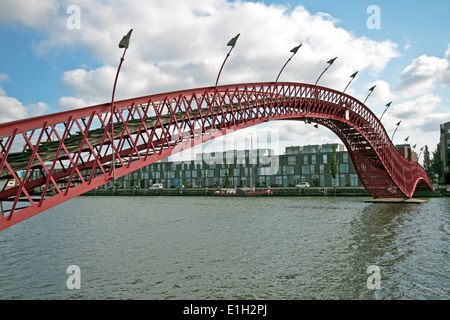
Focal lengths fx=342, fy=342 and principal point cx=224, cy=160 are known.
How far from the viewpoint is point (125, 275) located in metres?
17.0

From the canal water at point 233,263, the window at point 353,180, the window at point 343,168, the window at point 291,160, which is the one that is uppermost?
the window at point 291,160

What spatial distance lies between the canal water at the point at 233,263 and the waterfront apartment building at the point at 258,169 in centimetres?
8074

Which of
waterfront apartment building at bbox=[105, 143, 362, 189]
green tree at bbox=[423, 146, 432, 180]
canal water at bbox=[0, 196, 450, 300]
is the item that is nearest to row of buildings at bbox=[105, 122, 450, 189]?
waterfront apartment building at bbox=[105, 143, 362, 189]

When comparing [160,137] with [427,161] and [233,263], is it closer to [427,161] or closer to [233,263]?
[233,263]

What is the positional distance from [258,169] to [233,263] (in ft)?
362

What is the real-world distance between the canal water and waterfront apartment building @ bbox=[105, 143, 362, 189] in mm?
80741

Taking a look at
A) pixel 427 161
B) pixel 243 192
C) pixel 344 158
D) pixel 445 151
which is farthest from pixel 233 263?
pixel 445 151

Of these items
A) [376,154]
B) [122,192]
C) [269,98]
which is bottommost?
[122,192]

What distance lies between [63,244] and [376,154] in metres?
49.0

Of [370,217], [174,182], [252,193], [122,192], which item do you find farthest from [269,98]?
[174,182]

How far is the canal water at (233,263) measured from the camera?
48.5 ft

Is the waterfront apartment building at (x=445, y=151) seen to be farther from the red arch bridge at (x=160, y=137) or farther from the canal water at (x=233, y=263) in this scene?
the canal water at (x=233, y=263)

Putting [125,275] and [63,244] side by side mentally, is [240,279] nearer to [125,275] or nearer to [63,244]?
[125,275]

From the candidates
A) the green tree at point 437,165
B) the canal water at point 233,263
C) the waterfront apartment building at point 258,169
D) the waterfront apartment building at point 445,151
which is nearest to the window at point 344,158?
the waterfront apartment building at point 258,169
